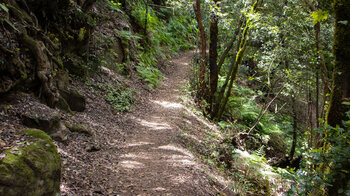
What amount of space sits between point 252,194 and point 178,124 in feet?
11.6

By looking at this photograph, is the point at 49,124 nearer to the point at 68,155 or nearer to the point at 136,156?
the point at 68,155

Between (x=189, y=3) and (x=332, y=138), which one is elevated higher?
(x=189, y=3)

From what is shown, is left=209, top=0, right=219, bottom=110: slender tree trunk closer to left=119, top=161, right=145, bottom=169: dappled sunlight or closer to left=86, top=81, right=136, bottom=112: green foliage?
left=86, top=81, right=136, bottom=112: green foliage

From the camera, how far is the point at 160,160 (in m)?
6.05

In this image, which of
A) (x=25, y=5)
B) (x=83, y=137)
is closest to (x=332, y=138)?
(x=83, y=137)

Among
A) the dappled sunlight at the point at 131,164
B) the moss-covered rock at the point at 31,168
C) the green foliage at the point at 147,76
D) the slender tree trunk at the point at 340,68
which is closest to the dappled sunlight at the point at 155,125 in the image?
the dappled sunlight at the point at 131,164

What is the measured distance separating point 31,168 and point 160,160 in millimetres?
3368

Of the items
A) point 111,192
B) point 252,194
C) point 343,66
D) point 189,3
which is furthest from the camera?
point 189,3

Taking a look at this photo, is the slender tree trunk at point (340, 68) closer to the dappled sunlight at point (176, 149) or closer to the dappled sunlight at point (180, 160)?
the dappled sunlight at point (180, 160)

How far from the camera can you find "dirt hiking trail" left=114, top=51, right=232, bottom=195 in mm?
4859

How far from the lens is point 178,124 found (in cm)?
902

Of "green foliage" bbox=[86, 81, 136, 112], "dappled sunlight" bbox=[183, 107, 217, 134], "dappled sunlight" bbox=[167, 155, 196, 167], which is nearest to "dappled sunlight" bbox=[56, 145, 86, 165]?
"dappled sunlight" bbox=[167, 155, 196, 167]

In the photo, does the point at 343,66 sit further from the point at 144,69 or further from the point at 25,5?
the point at 144,69

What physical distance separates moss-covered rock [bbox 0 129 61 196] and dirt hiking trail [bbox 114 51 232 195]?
4.81 feet
